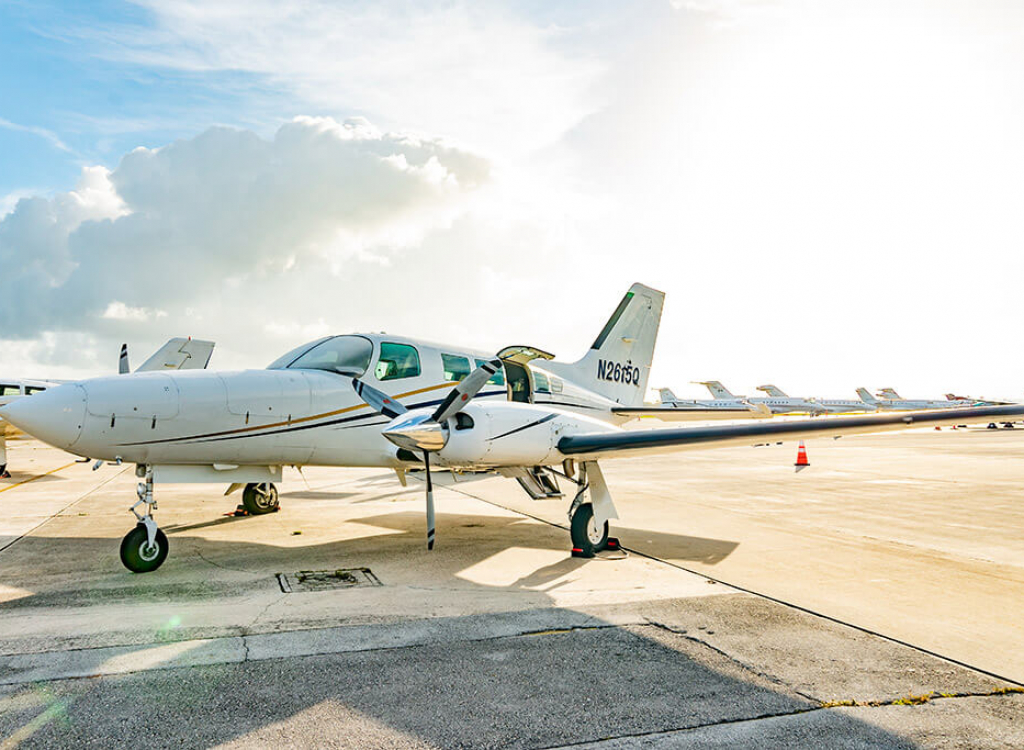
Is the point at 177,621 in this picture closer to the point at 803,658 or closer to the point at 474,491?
the point at 803,658

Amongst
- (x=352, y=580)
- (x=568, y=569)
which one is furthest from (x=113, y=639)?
(x=568, y=569)

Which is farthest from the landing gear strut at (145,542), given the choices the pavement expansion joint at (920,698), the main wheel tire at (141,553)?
the pavement expansion joint at (920,698)

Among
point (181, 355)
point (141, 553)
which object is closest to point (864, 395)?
point (181, 355)

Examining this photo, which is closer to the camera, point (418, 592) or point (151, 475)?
point (418, 592)

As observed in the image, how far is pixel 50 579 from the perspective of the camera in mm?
8180

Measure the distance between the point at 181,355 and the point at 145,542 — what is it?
23.0 m

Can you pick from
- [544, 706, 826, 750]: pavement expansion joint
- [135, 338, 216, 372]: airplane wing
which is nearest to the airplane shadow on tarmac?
[544, 706, 826, 750]: pavement expansion joint

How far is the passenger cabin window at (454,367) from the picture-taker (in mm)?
10648

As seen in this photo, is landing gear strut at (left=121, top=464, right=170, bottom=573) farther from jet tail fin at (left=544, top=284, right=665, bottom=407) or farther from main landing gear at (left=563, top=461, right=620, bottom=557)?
jet tail fin at (left=544, top=284, right=665, bottom=407)

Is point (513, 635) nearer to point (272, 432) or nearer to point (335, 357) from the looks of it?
point (272, 432)

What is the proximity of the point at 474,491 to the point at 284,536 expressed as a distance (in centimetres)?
765

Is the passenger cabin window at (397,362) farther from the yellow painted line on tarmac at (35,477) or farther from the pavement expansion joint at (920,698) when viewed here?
the yellow painted line on tarmac at (35,477)

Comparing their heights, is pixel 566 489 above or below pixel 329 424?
below

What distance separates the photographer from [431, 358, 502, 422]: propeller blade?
26.6 ft
